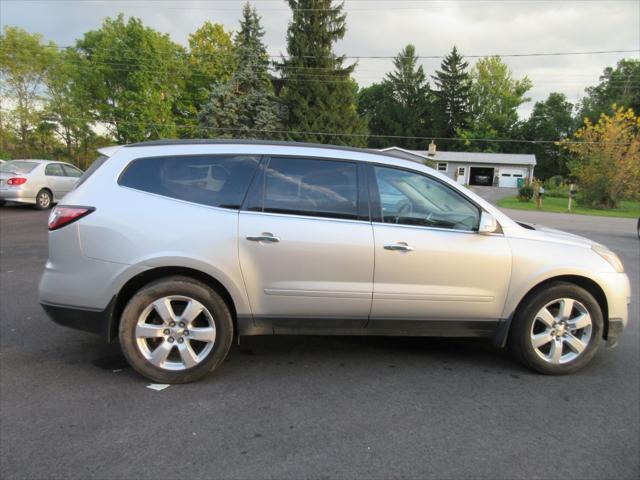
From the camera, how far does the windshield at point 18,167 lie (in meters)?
13.8

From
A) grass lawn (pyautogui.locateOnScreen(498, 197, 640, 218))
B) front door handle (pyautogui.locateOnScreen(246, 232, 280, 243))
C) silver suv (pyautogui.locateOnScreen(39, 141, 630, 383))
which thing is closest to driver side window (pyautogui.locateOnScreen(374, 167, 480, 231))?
silver suv (pyautogui.locateOnScreen(39, 141, 630, 383))

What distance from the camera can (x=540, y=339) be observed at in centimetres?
378

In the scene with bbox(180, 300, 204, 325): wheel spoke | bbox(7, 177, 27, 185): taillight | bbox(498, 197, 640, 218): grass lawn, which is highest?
bbox(7, 177, 27, 185): taillight

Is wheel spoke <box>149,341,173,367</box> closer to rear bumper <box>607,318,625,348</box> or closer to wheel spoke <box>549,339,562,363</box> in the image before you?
wheel spoke <box>549,339,562,363</box>

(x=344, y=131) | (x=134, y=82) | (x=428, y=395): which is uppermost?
(x=134, y=82)

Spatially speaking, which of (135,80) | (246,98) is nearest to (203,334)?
(246,98)

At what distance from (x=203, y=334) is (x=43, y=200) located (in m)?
13.4

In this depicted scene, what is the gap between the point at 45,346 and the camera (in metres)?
4.09

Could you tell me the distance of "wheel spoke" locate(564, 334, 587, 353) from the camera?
380 cm

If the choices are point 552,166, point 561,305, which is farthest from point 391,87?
point 561,305

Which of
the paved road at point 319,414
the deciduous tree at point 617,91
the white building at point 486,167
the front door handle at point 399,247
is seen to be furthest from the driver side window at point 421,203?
the deciduous tree at point 617,91

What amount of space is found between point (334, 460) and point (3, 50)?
45154 millimetres

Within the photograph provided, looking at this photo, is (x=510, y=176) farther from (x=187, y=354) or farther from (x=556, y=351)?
(x=187, y=354)

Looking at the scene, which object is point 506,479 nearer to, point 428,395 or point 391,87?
point 428,395
